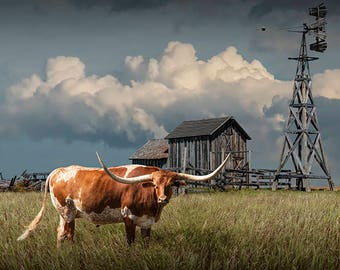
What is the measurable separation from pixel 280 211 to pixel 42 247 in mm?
5418

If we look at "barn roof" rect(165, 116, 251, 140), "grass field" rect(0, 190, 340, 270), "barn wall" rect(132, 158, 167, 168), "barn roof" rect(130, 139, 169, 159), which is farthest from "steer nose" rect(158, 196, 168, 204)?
"barn wall" rect(132, 158, 167, 168)

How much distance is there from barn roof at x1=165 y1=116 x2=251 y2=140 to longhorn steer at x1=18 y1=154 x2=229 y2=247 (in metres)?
26.3

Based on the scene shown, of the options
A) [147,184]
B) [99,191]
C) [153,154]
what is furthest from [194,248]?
[153,154]

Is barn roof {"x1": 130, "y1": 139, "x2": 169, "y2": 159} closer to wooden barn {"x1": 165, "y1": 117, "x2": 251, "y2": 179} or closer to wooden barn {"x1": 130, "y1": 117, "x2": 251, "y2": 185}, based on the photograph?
wooden barn {"x1": 130, "y1": 117, "x2": 251, "y2": 185}

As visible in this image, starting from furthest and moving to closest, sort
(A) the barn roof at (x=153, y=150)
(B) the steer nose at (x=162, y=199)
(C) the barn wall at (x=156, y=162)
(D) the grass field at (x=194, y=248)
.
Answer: (A) the barn roof at (x=153, y=150), (C) the barn wall at (x=156, y=162), (B) the steer nose at (x=162, y=199), (D) the grass field at (x=194, y=248)

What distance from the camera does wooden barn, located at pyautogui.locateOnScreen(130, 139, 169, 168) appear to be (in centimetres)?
3828

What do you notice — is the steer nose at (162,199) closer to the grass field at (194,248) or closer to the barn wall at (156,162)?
the grass field at (194,248)

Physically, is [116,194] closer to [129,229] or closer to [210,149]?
[129,229]

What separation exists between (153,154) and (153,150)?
89cm

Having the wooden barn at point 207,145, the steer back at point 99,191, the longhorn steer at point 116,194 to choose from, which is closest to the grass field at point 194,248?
the longhorn steer at point 116,194

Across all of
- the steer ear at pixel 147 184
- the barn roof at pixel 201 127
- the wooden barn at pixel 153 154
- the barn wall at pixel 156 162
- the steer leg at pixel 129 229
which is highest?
the barn roof at pixel 201 127

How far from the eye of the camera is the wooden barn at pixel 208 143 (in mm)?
34406

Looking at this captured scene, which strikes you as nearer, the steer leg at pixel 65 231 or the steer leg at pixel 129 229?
the steer leg at pixel 129 229

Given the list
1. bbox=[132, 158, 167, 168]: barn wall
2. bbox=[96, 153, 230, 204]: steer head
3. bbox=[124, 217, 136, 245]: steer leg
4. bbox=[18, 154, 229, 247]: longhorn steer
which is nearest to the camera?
bbox=[96, 153, 230, 204]: steer head
